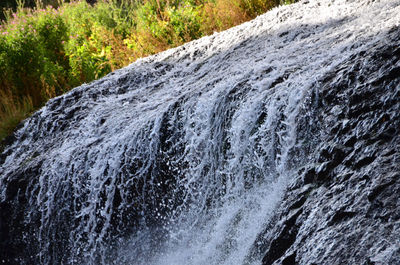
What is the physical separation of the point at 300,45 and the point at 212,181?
1.75 m

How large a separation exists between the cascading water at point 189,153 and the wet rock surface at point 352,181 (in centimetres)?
26

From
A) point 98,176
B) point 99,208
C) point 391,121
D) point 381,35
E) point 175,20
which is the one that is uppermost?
point 175,20

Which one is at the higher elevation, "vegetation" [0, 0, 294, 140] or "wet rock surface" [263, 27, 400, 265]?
"vegetation" [0, 0, 294, 140]

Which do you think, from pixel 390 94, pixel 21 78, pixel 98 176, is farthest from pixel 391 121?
pixel 21 78

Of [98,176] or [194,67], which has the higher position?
[194,67]

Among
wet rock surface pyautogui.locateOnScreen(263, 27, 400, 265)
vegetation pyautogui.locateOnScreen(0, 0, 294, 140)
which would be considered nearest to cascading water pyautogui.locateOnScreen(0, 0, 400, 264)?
wet rock surface pyautogui.locateOnScreen(263, 27, 400, 265)

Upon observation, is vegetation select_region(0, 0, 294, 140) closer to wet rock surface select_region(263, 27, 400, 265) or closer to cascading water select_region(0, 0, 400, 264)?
cascading water select_region(0, 0, 400, 264)

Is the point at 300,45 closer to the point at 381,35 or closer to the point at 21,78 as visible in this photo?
the point at 381,35

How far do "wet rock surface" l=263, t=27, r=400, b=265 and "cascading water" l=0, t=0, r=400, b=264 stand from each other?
10.2 inches

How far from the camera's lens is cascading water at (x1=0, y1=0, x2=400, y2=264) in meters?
3.39

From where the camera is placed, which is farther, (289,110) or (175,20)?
(175,20)

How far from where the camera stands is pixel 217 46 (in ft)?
19.2

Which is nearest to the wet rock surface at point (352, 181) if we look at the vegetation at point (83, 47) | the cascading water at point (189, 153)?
the cascading water at point (189, 153)

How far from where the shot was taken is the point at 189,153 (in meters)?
3.96
